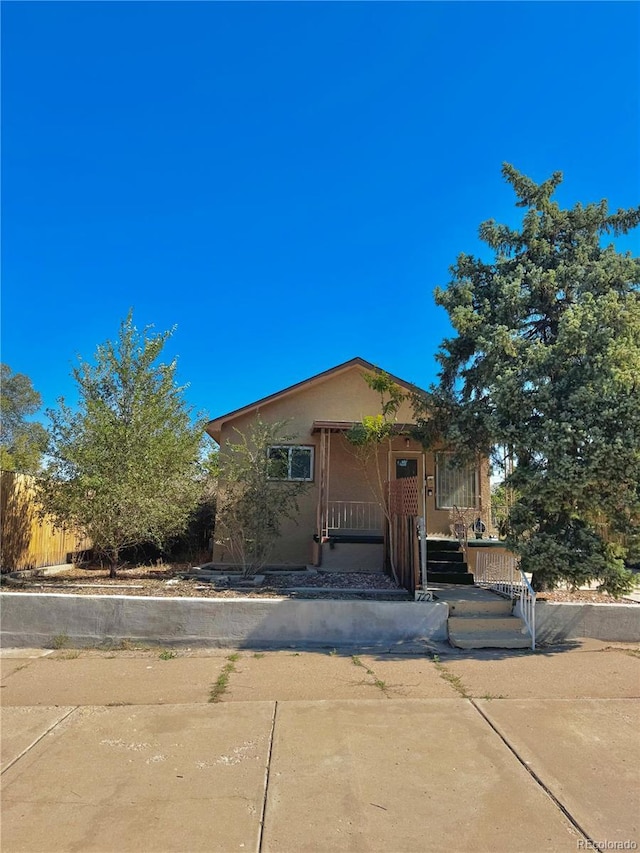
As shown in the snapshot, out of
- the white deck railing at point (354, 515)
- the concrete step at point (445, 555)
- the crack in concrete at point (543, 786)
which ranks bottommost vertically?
the crack in concrete at point (543, 786)

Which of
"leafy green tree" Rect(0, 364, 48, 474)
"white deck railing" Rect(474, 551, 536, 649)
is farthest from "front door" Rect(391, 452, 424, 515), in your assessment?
"leafy green tree" Rect(0, 364, 48, 474)

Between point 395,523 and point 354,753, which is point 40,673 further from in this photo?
point 395,523

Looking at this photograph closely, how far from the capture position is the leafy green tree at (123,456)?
9.09 metres

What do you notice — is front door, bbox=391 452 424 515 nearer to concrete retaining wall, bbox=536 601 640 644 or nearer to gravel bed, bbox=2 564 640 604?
gravel bed, bbox=2 564 640 604

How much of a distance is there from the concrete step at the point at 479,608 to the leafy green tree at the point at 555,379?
2.18 ft

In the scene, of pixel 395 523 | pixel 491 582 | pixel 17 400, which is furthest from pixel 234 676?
pixel 17 400

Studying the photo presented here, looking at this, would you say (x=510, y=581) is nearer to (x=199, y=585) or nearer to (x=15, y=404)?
(x=199, y=585)

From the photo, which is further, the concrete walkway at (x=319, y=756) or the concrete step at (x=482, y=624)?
the concrete step at (x=482, y=624)

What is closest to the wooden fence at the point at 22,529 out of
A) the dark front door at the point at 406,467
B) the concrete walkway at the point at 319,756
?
the concrete walkway at the point at 319,756

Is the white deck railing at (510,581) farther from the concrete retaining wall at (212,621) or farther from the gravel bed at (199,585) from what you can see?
the gravel bed at (199,585)

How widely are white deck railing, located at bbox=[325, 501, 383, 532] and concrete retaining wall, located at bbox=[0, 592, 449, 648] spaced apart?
5089 millimetres

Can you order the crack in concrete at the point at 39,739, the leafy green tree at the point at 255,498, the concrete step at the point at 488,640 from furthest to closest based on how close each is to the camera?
the leafy green tree at the point at 255,498 < the concrete step at the point at 488,640 < the crack in concrete at the point at 39,739

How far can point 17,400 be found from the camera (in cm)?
3431

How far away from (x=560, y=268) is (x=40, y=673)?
9.00m
